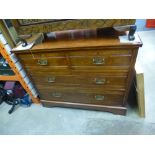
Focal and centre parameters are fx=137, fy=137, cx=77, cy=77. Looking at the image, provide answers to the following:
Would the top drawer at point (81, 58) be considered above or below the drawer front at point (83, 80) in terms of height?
above

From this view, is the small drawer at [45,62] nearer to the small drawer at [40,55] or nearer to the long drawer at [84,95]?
the small drawer at [40,55]

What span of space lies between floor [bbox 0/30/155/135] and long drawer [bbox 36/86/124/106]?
176mm

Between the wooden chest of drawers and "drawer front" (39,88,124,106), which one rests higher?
the wooden chest of drawers

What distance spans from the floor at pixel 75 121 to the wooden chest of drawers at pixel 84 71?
10 centimetres

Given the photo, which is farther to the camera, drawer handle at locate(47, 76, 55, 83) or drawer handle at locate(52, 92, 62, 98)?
drawer handle at locate(52, 92, 62, 98)

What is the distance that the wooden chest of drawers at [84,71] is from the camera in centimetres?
106

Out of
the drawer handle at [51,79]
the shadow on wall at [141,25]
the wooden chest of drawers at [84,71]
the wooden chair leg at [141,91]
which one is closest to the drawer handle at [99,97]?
the wooden chest of drawers at [84,71]

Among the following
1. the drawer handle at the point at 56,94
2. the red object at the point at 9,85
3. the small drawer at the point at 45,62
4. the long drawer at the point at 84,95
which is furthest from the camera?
the red object at the point at 9,85

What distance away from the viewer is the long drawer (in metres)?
1.37

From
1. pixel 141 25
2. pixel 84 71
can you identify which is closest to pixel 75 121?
pixel 84 71

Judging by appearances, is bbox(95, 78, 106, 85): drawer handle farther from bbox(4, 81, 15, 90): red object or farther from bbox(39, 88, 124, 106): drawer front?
bbox(4, 81, 15, 90): red object

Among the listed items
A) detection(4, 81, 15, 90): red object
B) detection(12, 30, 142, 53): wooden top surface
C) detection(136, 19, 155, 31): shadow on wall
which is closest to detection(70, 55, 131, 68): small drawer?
detection(12, 30, 142, 53): wooden top surface

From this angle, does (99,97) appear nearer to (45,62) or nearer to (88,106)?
(88,106)

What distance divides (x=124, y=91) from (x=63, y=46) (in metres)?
0.70
